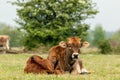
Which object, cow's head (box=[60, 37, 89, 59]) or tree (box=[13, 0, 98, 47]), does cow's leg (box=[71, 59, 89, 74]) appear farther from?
tree (box=[13, 0, 98, 47])

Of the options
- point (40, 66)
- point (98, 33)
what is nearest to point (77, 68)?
point (40, 66)

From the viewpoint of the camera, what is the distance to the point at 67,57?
12.6 meters

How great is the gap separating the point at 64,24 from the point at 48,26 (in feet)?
5.25

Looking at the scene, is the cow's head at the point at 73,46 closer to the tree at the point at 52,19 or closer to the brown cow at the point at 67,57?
the brown cow at the point at 67,57

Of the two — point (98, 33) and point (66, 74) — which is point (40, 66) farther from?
point (98, 33)

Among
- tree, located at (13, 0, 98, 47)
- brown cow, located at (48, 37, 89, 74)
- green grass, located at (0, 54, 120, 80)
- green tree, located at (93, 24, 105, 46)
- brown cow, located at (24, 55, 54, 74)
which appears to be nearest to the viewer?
green grass, located at (0, 54, 120, 80)

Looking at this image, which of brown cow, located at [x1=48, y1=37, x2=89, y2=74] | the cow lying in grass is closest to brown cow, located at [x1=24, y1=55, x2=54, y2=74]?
the cow lying in grass

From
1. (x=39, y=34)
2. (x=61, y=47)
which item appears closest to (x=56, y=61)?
(x=61, y=47)

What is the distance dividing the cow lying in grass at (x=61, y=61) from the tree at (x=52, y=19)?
28.6m

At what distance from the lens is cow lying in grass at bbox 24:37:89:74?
1223 cm

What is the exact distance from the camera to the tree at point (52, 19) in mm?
41969

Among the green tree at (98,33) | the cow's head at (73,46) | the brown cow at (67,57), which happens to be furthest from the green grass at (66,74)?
the green tree at (98,33)

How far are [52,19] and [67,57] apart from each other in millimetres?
30070

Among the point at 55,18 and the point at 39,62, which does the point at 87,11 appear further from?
the point at 39,62
